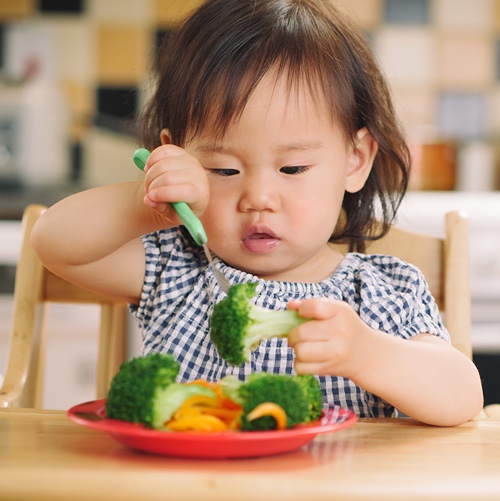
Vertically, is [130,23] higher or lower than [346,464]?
higher

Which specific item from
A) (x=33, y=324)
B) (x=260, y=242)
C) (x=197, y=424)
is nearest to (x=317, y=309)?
(x=197, y=424)

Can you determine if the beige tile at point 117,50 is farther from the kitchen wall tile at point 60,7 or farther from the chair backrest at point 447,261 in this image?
the chair backrest at point 447,261

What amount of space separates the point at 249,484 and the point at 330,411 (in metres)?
0.18

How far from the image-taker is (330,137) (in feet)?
3.56

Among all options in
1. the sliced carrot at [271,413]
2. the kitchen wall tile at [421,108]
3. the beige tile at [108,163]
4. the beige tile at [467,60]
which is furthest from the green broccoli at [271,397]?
the beige tile at [467,60]

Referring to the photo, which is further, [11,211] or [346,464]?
[11,211]

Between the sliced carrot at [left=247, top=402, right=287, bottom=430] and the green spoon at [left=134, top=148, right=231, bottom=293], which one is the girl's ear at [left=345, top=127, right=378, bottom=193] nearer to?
the green spoon at [left=134, top=148, right=231, bottom=293]

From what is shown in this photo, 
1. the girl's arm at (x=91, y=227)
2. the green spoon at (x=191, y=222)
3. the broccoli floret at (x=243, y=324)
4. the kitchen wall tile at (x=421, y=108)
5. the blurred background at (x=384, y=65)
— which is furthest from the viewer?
the kitchen wall tile at (x=421, y=108)

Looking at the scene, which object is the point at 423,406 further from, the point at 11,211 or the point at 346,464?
the point at 11,211

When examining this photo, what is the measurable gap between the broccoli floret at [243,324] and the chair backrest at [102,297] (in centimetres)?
54

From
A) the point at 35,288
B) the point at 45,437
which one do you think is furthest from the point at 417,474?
the point at 35,288

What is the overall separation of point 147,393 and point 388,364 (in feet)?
0.92

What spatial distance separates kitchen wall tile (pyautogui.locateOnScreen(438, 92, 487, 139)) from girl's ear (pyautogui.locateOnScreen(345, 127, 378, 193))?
1.92 metres

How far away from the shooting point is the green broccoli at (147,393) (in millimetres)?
659
